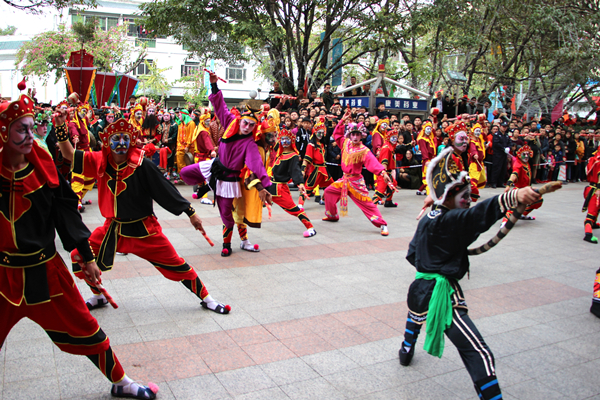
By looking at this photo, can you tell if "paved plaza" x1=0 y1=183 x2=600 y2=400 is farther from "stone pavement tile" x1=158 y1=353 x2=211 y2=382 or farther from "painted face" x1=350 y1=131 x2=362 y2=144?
"painted face" x1=350 y1=131 x2=362 y2=144

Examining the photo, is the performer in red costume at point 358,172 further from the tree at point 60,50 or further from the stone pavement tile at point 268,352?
the tree at point 60,50

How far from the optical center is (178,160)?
1338cm

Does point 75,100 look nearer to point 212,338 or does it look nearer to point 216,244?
point 216,244

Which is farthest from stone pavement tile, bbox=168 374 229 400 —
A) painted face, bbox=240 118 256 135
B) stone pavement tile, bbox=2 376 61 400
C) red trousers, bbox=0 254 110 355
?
painted face, bbox=240 118 256 135

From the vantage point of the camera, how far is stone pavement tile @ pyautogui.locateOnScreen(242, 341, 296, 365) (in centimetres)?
389

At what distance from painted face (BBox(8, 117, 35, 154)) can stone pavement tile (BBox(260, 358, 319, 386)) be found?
7.35 ft

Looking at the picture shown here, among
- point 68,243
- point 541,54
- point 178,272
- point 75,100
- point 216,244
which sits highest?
point 541,54

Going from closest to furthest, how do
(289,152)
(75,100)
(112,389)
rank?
(112,389) → (75,100) → (289,152)

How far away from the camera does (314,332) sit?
4.41 metres

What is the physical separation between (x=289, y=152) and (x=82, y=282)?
4.79 m

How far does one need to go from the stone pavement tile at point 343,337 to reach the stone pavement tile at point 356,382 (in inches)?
17.7

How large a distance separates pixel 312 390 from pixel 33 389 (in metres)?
1.90

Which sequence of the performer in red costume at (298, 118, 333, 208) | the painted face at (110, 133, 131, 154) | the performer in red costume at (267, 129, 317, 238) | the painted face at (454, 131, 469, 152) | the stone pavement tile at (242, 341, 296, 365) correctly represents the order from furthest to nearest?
the performer in red costume at (298, 118, 333, 208) → the performer in red costume at (267, 129, 317, 238) → the painted face at (454, 131, 469, 152) → the painted face at (110, 133, 131, 154) → the stone pavement tile at (242, 341, 296, 365)

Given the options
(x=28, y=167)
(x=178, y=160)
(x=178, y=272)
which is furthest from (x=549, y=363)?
(x=178, y=160)
